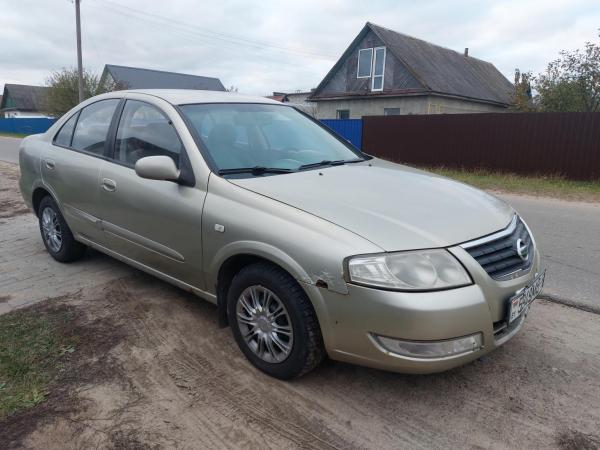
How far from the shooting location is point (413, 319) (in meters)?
2.31

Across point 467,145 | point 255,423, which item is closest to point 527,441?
point 255,423

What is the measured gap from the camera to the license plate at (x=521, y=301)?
8.47 feet

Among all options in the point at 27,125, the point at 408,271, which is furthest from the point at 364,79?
the point at 27,125

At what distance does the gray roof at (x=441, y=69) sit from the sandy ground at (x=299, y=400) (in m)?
21.7

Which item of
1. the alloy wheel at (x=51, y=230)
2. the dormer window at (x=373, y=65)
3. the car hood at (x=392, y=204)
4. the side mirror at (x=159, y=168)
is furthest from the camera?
the dormer window at (x=373, y=65)

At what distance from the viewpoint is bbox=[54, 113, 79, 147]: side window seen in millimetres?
4629

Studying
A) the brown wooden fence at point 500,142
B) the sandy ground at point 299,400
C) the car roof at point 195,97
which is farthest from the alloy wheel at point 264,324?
the brown wooden fence at point 500,142

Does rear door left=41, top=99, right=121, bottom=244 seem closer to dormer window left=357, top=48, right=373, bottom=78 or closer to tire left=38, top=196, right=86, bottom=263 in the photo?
tire left=38, top=196, right=86, bottom=263

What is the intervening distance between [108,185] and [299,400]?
2319mm

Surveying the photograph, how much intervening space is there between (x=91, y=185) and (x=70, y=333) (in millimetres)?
1279

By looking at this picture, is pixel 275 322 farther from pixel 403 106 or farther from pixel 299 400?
pixel 403 106

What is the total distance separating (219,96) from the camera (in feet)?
13.3

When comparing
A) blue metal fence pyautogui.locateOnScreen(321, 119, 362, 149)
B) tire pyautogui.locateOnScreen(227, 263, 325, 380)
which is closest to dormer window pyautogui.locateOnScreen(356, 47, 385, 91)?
blue metal fence pyautogui.locateOnScreen(321, 119, 362, 149)

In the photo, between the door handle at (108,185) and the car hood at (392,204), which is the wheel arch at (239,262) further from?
the door handle at (108,185)
